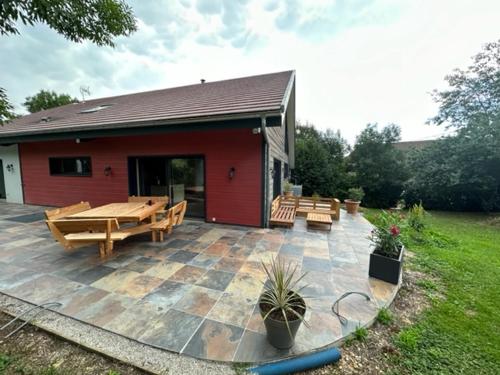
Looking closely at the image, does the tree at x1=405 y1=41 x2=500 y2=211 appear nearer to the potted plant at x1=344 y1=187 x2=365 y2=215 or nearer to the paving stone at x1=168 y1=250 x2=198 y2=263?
the potted plant at x1=344 y1=187 x2=365 y2=215

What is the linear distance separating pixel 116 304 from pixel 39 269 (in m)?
1.94

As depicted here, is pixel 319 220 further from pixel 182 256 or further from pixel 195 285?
pixel 195 285

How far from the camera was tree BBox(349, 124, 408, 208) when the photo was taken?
1466 cm

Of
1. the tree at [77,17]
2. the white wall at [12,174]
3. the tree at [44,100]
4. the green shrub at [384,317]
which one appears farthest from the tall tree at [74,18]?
the tree at [44,100]

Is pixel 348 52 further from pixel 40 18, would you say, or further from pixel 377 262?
pixel 40 18

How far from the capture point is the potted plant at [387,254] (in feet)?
9.72

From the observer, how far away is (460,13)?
527 cm

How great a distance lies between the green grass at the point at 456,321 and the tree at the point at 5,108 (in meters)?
4.64

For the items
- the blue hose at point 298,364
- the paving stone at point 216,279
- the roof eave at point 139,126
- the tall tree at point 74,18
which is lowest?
Result: the blue hose at point 298,364

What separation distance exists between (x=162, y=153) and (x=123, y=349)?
17.3 ft

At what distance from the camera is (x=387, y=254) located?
10.2ft

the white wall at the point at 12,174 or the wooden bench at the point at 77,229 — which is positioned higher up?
the white wall at the point at 12,174

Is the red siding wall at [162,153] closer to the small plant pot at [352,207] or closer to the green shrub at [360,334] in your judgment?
the green shrub at [360,334]

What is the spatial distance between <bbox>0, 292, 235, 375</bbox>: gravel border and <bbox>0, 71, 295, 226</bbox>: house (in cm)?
391
